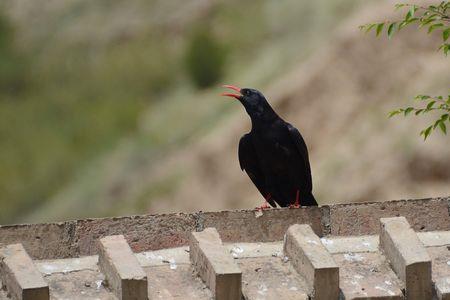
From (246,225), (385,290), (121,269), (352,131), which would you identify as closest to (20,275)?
(121,269)

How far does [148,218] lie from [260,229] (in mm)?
692

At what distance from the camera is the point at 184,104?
59.8 metres

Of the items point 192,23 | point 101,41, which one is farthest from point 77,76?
point 192,23

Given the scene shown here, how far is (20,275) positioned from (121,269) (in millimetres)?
532

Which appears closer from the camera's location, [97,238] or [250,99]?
[97,238]

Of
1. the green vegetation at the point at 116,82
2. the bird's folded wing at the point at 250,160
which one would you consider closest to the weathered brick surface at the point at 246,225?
the bird's folded wing at the point at 250,160

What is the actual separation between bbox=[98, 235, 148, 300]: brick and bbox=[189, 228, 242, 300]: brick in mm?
391

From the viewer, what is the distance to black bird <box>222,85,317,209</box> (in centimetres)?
1330

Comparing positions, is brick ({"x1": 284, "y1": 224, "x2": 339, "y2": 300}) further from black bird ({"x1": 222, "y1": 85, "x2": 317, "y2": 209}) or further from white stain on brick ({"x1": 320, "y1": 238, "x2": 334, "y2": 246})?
black bird ({"x1": 222, "y1": 85, "x2": 317, "y2": 209})

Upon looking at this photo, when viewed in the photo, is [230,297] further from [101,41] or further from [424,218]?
[101,41]

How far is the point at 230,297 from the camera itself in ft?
26.1

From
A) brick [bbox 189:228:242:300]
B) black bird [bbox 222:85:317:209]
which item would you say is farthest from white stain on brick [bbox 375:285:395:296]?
black bird [bbox 222:85:317:209]

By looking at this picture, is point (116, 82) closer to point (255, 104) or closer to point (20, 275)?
point (255, 104)

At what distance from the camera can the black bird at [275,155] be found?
13.3 meters
